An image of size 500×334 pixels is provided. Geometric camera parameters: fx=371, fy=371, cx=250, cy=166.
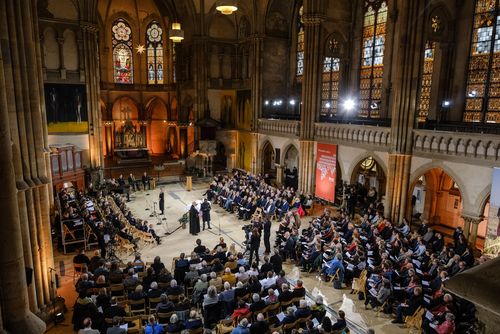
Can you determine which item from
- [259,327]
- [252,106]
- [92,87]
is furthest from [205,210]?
[92,87]

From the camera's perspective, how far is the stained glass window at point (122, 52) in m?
35.0

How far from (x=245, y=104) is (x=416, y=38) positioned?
54.4 ft

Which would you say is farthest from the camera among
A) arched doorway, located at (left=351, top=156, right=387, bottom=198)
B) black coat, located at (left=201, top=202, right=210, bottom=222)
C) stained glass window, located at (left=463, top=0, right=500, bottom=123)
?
arched doorway, located at (left=351, top=156, right=387, bottom=198)

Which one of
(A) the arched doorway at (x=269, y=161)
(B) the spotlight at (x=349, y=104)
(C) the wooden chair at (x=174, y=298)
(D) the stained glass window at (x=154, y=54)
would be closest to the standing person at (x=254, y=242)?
(C) the wooden chair at (x=174, y=298)

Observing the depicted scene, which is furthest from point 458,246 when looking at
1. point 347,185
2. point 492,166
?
point 347,185

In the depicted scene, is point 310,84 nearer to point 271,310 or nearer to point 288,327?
point 271,310

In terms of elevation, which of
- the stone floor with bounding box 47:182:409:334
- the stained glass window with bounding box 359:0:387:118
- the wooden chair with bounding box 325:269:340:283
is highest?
the stained glass window with bounding box 359:0:387:118

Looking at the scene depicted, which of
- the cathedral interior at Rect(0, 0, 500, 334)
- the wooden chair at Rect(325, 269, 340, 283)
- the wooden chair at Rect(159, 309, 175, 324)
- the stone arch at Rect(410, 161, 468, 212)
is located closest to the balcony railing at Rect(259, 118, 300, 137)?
the cathedral interior at Rect(0, 0, 500, 334)

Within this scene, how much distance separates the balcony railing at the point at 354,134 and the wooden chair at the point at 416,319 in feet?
31.2

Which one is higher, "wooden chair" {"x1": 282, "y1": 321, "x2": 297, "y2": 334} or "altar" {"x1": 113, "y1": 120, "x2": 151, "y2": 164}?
"altar" {"x1": 113, "y1": 120, "x2": 151, "y2": 164}

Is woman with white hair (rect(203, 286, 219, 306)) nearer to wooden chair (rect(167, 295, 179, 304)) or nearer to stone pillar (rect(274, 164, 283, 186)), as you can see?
Result: wooden chair (rect(167, 295, 179, 304))

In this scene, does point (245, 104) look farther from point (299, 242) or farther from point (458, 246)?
point (458, 246)

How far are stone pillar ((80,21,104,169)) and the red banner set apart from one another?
15.0 m

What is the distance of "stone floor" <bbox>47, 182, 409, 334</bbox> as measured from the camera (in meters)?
10.1
